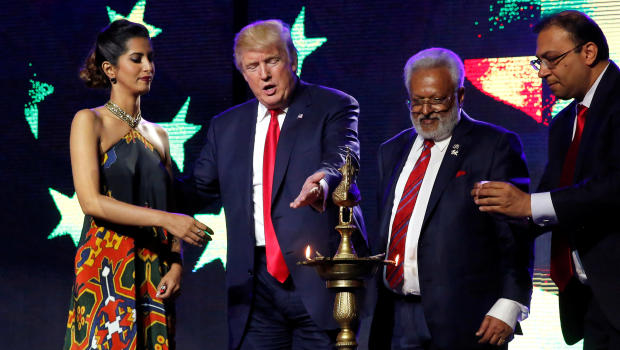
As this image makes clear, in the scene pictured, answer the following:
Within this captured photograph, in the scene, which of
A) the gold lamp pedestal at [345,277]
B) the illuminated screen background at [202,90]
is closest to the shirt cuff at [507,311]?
the gold lamp pedestal at [345,277]

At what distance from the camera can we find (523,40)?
364 centimetres

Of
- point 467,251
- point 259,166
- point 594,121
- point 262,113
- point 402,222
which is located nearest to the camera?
point 594,121

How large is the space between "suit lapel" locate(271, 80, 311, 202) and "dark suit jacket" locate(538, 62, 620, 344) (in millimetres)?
840

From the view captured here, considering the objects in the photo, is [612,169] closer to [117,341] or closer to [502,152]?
[502,152]

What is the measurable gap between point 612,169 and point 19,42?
3.09m

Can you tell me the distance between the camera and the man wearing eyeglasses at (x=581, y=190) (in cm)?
227

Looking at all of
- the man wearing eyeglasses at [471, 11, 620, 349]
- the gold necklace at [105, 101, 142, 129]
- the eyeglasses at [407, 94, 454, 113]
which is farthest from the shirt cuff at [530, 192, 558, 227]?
the gold necklace at [105, 101, 142, 129]

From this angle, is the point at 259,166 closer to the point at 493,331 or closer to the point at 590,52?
the point at 493,331

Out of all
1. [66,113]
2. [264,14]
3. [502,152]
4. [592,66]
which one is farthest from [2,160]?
[592,66]

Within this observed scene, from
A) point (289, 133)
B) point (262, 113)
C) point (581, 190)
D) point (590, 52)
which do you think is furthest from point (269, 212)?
point (590, 52)

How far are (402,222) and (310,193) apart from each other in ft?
1.52

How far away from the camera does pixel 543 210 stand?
231 centimetres

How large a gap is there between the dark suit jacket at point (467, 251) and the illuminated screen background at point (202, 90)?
1.15 meters

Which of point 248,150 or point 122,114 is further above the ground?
point 122,114
